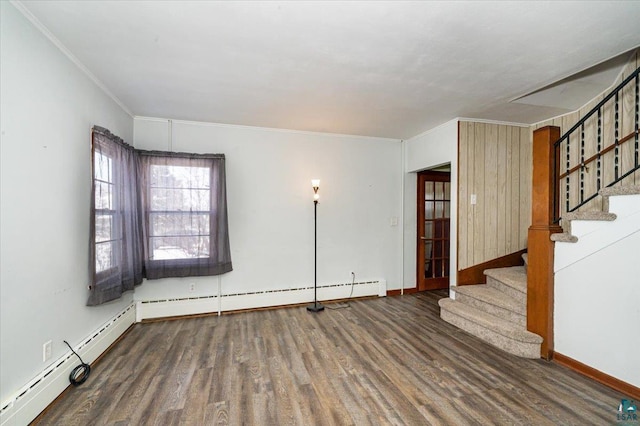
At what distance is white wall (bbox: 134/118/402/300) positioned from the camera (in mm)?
3826

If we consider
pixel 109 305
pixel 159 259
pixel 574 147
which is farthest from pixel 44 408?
pixel 574 147

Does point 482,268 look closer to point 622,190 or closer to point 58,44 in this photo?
point 622,190

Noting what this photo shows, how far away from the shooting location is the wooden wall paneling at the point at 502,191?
3859mm

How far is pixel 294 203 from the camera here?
4219mm

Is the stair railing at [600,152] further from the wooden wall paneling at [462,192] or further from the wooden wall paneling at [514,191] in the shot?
the wooden wall paneling at [462,192]

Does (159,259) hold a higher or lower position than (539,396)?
higher

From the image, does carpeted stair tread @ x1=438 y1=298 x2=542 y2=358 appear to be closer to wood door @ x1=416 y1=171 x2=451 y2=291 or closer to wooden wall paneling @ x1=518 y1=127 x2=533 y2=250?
wood door @ x1=416 y1=171 x2=451 y2=291

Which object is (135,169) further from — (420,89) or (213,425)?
(420,89)

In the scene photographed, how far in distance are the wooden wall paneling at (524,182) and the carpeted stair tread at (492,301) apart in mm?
1062

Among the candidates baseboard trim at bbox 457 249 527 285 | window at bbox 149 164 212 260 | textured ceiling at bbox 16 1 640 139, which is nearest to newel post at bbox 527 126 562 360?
textured ceiling at bbox 16 1 640 139

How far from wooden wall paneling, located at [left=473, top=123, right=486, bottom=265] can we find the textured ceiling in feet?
1.87

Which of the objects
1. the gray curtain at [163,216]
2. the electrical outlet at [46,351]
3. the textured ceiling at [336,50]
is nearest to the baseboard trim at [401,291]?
the gray curtain at [163,216]

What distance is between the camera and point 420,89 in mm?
2803

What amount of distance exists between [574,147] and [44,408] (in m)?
6.01
